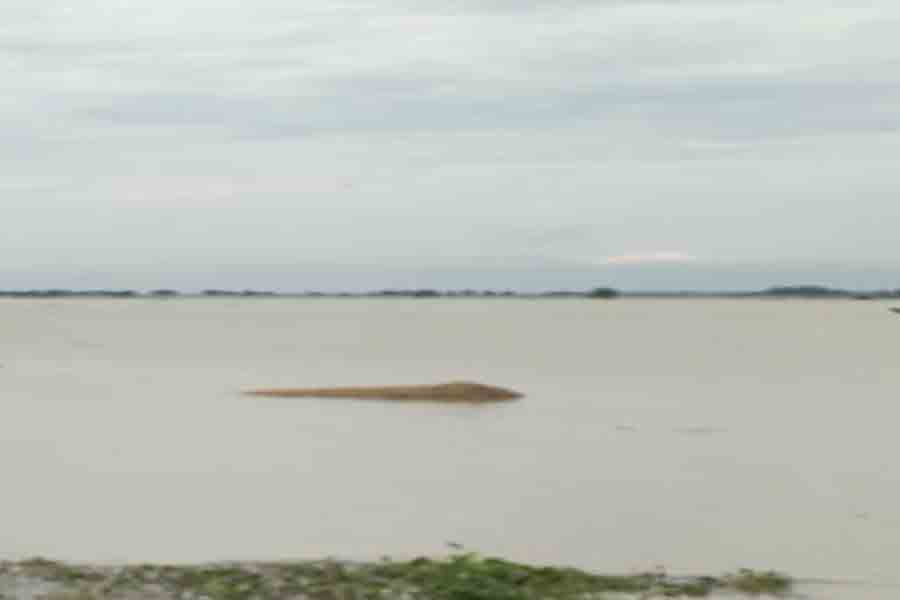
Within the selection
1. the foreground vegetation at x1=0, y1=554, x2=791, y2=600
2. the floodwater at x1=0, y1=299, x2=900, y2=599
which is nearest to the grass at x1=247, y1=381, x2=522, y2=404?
the floodwater at x1=0, y1=299, x2=900, y2=599

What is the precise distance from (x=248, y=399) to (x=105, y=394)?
223 inches

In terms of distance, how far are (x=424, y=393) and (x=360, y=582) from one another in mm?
27875

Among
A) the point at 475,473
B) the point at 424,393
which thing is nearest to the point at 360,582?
the point at 475,473

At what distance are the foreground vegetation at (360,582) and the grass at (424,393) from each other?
25.8 m

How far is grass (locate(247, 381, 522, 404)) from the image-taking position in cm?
4069

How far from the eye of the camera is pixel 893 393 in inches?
1801

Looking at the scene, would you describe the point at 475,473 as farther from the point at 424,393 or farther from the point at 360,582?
the point at 424,393

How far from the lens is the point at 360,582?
13.3 metres

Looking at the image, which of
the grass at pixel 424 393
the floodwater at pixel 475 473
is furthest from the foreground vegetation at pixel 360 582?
the grass at pixel 424 393

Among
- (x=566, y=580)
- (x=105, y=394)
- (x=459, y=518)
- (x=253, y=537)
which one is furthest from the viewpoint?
(x=105, y=394)

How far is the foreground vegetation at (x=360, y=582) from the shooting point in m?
12.7

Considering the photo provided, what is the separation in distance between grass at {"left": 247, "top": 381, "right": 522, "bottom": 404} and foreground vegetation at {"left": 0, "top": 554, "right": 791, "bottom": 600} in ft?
84.7

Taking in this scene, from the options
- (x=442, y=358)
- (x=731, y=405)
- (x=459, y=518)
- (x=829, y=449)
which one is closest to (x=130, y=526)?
(x=459, y=518)

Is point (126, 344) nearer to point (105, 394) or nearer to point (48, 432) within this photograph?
point (105, 394)
